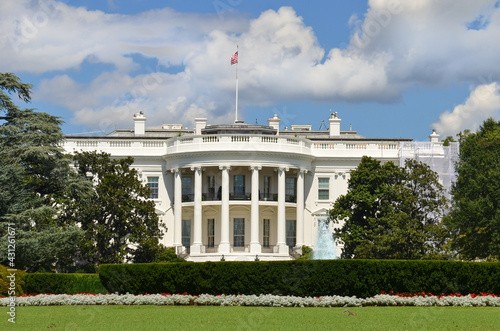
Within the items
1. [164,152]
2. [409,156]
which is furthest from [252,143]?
[409,156]

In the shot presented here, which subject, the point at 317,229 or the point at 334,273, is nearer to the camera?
the point at 334,273

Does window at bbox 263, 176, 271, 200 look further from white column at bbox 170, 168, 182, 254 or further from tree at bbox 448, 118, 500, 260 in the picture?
tree at bbox 448, 118, 500, 260

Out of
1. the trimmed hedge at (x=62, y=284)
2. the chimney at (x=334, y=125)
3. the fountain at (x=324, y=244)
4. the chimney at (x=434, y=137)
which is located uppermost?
the chimney at (x=334, y=125)

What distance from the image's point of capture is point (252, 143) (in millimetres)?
60531

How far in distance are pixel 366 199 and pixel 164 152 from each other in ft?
57.4

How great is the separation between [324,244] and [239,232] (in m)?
6.08

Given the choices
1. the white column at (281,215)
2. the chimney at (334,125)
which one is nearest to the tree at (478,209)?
the white column at (281,215)

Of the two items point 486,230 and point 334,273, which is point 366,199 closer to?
point 486,230

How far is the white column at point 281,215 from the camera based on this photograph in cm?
5994

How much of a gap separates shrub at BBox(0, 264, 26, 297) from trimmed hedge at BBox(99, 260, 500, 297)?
6.41m

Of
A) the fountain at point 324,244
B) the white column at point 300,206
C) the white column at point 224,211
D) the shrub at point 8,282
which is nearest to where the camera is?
the shrub at point 8,282

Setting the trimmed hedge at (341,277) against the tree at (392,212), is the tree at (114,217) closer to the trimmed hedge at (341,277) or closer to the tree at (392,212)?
the tree at (392,212)

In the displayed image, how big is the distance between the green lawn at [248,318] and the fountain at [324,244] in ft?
100

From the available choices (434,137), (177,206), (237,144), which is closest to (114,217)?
(177,206)
